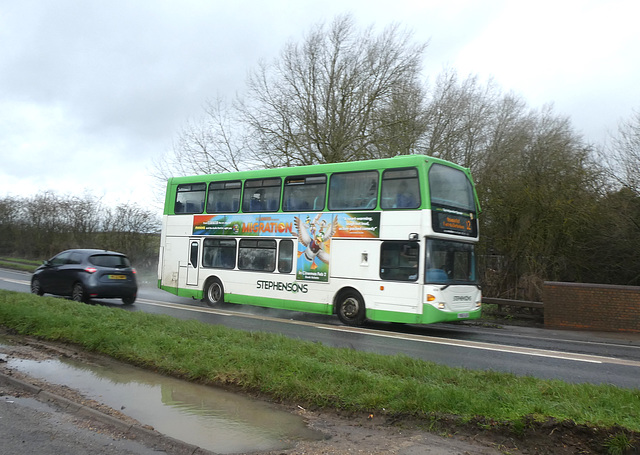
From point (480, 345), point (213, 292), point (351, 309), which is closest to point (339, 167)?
point (351, 309)

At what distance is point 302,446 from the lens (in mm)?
4711

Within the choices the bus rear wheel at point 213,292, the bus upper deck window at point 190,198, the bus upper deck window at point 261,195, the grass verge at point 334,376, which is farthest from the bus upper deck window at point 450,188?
the bus upper deck window at point 190,198

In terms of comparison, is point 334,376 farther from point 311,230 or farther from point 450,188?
point 311,230

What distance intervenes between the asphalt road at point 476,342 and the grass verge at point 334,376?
173 centimetres

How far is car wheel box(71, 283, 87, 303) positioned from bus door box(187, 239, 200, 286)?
10.2 ft

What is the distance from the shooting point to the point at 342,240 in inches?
539

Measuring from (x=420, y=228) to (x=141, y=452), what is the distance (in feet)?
28.8

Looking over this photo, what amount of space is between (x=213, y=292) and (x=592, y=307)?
10.9 m

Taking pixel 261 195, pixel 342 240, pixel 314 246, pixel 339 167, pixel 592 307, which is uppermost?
pixel 339 167

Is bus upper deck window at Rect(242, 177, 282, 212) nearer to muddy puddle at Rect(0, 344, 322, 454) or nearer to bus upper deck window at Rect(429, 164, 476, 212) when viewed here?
bus upper deck window at Rect(429, 164, 476, 212)

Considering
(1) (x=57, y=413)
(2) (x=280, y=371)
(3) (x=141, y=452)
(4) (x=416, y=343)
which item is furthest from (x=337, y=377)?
(4) (x=416, y=343)

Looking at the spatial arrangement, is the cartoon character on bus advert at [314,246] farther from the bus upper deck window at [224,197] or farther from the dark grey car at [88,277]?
the dark grey car at [88,277]

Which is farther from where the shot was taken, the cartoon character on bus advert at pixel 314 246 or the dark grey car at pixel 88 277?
the dark grey car at pixel 88 277

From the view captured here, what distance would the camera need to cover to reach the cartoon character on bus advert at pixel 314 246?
14.0 m
